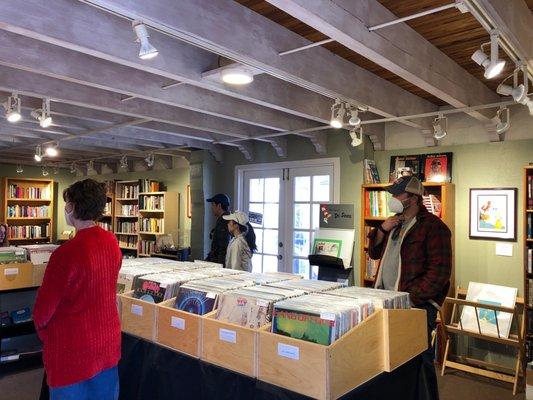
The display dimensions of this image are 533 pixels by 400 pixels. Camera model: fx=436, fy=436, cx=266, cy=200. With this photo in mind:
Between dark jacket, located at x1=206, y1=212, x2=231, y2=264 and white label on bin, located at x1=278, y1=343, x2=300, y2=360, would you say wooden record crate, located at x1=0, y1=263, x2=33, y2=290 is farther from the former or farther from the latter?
white label on bin, located at x1=278, y1=343, x2=300, y2=360

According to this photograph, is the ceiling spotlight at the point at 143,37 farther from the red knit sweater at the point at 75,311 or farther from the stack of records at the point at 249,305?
the stack of records at the point at 249,305

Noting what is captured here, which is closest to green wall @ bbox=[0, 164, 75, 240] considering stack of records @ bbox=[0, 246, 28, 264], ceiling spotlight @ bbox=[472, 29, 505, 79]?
stack of records @ bbox=[0, 246, 28, 264]

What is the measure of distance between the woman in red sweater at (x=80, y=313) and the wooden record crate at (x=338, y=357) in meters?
0.77

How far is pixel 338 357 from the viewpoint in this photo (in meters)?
1.70

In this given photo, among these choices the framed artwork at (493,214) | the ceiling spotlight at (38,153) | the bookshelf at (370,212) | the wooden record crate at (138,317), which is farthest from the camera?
the ceiling spotlight at (38,153)

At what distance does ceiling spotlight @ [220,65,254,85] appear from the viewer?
285 cm

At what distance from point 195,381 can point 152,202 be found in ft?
18.5

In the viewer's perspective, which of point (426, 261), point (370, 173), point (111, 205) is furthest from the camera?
point (111, 205)

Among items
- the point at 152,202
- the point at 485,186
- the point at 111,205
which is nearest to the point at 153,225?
the point at 152,202

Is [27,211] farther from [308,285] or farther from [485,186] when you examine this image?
[485,186]

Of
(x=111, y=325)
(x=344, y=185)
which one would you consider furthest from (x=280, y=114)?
(x=111, y=325)

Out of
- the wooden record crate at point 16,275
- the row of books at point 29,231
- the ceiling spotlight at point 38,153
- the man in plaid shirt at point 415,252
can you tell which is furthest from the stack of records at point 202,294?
the row of books at point 29,231

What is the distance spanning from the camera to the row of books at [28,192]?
8828mm

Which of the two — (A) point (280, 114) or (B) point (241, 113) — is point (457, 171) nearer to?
(A) point (280, 114)
